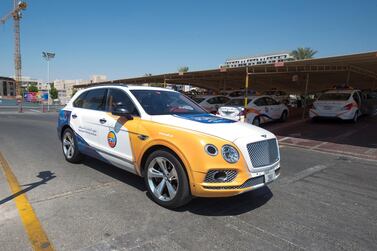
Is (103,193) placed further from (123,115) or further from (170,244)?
(170,244)

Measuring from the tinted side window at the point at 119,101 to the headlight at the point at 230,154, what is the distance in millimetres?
1652

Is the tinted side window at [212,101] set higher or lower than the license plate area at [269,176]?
higher

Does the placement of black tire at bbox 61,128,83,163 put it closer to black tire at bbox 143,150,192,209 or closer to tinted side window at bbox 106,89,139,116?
tinted side window at bbox 106,89,139,116

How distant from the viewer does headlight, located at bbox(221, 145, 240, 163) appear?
3.51 metres

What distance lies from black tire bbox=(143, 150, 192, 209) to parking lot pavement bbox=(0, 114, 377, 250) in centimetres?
13

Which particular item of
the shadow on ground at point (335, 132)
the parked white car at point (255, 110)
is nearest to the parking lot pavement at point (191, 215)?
the shadow on ground at point (335, 132)

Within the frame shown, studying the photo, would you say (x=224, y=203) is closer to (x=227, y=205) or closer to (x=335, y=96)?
(x=227, y=205)

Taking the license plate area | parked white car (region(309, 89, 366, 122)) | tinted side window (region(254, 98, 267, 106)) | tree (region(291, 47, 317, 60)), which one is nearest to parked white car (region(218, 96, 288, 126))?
tinted side window (region(254, 98, 267, 106))

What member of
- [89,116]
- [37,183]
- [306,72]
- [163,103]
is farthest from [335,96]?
[37,183]

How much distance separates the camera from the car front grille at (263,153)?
3702mm

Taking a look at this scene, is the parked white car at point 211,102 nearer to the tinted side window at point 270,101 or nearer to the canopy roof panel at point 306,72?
the canopy roof panel at point 306,72

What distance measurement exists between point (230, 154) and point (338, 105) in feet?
38.5

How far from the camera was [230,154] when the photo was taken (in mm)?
3537

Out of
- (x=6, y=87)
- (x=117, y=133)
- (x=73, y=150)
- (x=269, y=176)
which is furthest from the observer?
(x=6, y=87)
